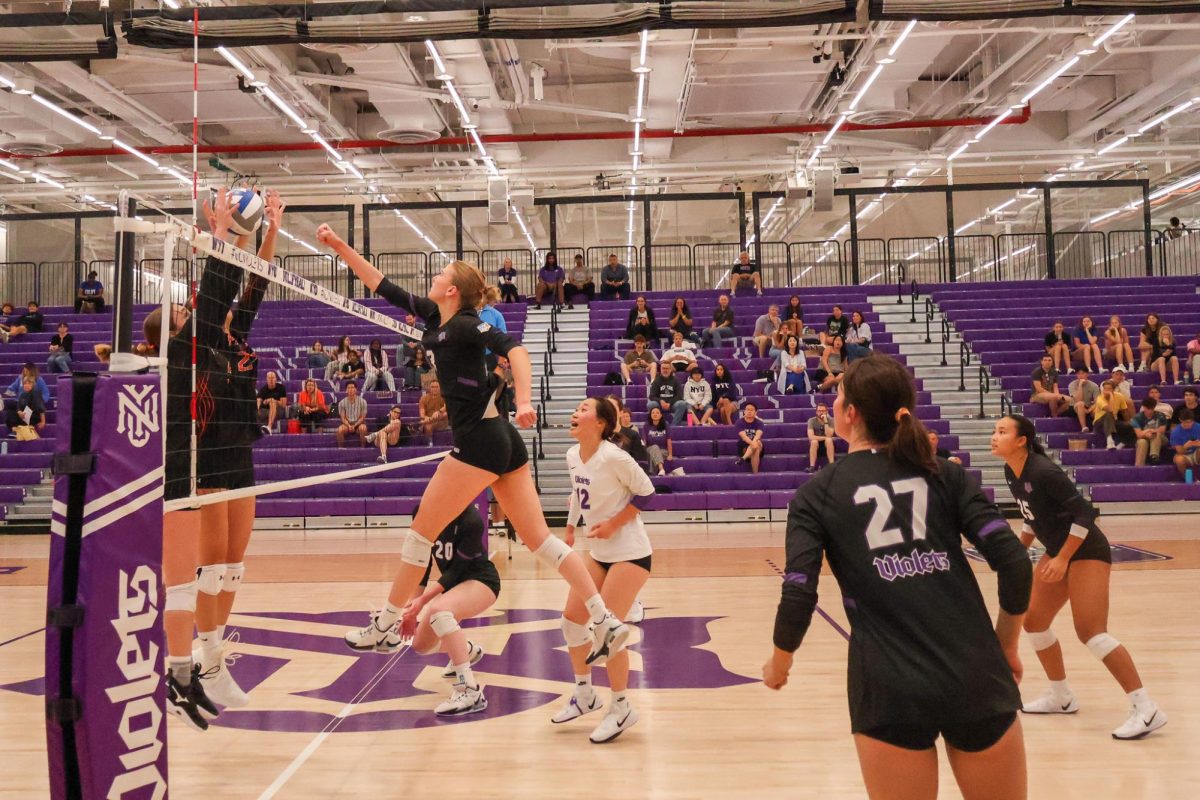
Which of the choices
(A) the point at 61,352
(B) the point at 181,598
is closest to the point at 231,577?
(B) the point at 181,598

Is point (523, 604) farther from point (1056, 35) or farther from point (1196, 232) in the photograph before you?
point (1196, 232)

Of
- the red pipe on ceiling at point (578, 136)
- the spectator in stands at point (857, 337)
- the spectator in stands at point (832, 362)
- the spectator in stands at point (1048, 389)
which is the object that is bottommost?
the spectator in stands at point (1048, 389)

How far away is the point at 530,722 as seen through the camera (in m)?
4.89

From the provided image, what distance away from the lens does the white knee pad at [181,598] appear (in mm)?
3820

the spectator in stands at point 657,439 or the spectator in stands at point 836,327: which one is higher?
the spectator in stands at point 836,327

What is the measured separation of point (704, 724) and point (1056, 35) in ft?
50.5

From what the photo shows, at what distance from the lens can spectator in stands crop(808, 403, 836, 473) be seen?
14461 millimetres

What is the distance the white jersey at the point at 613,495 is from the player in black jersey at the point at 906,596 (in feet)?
8.12

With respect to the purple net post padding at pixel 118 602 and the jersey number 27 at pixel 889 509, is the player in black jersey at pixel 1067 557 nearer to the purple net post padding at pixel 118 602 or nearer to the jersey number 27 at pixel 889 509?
the jersey number 27 at pixel 889 509

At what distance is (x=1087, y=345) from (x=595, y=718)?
15.1 m

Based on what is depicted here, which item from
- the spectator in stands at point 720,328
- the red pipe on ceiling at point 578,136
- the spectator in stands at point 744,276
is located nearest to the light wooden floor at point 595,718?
the spectator in stands at point 720,328

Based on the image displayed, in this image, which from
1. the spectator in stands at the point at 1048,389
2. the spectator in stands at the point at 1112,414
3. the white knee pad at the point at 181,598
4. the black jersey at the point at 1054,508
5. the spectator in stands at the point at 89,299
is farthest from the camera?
the spectator in stands at the point at 89,299

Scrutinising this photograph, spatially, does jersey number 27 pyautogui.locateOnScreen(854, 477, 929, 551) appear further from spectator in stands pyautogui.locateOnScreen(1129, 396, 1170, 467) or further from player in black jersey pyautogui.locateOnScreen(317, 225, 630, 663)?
spectator in stands pyautogui.locateOnScreen(1129, 396, 1170, 467)

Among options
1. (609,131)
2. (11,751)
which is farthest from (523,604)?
(609,131)
